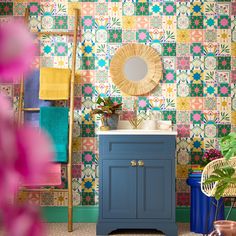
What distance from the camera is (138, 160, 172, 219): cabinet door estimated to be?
434 cm

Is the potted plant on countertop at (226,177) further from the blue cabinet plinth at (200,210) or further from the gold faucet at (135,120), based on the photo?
the gold faucet at (135,120)

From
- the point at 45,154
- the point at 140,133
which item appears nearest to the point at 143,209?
the point at 140,133

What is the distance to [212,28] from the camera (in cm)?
496

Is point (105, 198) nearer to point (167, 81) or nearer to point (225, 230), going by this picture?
point (167, 81)

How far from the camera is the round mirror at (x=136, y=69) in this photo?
16.1 feet

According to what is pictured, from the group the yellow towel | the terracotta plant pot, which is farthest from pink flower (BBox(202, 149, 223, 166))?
the terracotta plant pot

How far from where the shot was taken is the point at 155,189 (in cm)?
436

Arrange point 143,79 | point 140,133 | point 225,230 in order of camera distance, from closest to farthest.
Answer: point 225,230 < point 140,133 < point 143,79

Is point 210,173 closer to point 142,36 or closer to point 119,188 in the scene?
point 119,188

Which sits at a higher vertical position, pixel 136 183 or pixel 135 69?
pixel 135 69

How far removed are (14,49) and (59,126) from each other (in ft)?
14.5

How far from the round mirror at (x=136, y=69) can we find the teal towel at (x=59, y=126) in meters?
0.75

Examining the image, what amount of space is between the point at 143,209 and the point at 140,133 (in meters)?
0.73

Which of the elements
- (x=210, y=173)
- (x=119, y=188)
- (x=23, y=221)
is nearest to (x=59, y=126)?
(x=119, y=188)
